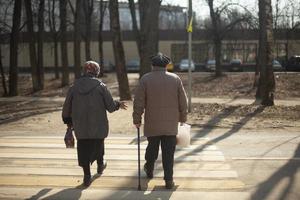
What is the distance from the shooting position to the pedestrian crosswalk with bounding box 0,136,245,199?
23.5 ft

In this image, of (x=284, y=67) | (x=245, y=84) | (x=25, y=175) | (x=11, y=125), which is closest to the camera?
(x=25, y=175)

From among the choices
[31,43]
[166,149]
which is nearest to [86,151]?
[166,149]

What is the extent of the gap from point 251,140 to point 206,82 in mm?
22880

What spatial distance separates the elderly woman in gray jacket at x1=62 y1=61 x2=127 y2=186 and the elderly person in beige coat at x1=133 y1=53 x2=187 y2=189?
468mm

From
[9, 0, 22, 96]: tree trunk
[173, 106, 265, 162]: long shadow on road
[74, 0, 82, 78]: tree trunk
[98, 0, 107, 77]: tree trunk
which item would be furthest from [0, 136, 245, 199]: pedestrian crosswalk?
[98, 0, 107, 77]: tree trunk

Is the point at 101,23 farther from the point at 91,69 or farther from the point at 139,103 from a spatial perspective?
the point at 139,103

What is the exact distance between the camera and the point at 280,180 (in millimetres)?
7590

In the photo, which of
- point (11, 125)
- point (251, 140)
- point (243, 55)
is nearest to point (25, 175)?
point (251, 140)

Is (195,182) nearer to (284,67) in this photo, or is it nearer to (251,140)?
(251,140)

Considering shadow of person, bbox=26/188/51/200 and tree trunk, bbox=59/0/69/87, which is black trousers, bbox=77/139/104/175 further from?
tree trunk, bbox=59/0/69/87

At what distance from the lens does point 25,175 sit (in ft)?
25.7

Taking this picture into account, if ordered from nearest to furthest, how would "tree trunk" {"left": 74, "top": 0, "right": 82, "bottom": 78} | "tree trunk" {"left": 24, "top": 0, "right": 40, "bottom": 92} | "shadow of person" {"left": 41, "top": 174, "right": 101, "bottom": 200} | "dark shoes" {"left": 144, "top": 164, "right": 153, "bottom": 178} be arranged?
"shadow of person" {"left": 41, "top": 174, "right": 101, "bottom": 200} → "dark shoes" {"left": 144, "top": 164, "right": 153, "bottom": 178} → "tree trunk" {"left": 24, "top": 0, "right": 40, "bottom": 92} → "tree trunk" {"left": 74, "top": 0, "right": 82, "bottom": 78}

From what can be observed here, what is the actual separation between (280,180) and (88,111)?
2881mm

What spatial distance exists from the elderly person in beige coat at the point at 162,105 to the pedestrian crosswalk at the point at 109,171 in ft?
1.93
